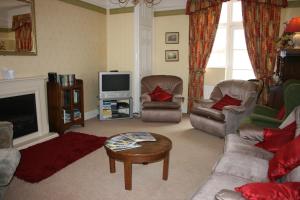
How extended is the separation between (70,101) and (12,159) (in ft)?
8.07

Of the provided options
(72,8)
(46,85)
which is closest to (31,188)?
(46,85)

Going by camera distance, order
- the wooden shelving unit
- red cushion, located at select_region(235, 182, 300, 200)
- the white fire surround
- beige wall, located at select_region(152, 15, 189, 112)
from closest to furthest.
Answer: red cushion, located at select_region(235, 182, 300, 200)
the white fire surround
the wooden shelving unit
beige wall, located at select_region(152, 15, 189, 112)

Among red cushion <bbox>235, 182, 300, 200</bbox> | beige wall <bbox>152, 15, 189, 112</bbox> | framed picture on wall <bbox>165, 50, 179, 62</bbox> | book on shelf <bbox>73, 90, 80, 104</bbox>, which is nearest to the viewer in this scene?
red cushion <bbox>235, 182, 300, 200</bbox>

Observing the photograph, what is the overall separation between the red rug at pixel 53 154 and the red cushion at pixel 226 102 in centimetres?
211

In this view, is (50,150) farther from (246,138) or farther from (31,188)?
(246,138)

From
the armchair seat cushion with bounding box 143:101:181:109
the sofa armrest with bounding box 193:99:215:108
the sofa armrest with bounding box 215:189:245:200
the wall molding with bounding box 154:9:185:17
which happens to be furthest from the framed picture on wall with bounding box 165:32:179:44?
the sofa armrest with bounding box 215:189:245:200

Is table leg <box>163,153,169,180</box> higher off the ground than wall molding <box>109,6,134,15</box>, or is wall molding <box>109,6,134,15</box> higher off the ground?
wall molding <box>109,6,134,15</box>

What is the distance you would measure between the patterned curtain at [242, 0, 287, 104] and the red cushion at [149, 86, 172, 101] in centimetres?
187

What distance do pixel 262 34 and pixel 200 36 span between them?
4.15ft

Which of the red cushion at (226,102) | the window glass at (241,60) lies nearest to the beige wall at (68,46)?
the red cushion at (226,102)

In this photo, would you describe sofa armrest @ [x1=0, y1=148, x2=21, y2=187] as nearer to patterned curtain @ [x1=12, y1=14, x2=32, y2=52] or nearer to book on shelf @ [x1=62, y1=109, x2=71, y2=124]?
patterned curtain @ [x1=12, y1=14, x2=32, y2=52]

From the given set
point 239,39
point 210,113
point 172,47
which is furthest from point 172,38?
point 210,113

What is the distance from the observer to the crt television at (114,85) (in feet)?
17.0

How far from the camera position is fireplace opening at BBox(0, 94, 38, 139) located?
11.8 ft
